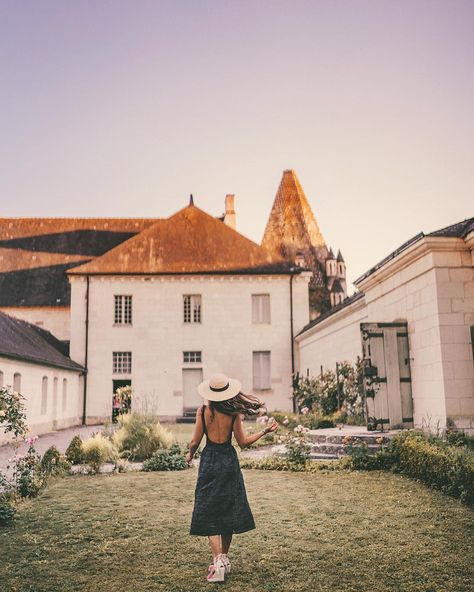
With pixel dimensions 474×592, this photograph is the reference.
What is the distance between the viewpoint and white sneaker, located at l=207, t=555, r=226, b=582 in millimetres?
4586

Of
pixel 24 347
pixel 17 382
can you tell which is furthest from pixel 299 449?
pixel 24 347

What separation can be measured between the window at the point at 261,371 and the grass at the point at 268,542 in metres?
18.1

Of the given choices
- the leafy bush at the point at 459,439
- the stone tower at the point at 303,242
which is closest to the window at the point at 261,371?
the leafy bush at the point at 459,439

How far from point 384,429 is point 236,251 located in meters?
17.9

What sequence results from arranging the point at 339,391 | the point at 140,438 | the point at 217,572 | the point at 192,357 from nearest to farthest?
the point at 217,572
the point at 140,438
the point at 339,391
the point at 192,357

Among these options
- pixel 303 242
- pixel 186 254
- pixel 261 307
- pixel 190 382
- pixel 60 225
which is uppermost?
pixel 303 242

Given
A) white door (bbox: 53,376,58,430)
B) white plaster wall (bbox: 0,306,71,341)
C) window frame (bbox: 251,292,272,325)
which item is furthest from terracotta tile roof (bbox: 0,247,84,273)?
white door (bbox: 53,376,58,430)

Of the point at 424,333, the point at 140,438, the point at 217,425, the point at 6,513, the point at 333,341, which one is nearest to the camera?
the point at 217,425

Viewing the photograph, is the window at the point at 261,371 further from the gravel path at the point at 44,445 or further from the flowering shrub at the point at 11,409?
the flowering shrub at the point at 11,409

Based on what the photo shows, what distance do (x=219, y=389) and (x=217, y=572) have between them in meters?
1.45

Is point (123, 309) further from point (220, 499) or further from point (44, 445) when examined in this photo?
point (220, 499)

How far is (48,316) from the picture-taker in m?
29.1

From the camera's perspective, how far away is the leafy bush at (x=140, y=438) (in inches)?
489

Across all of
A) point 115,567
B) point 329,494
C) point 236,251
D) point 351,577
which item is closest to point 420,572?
point 351,577
